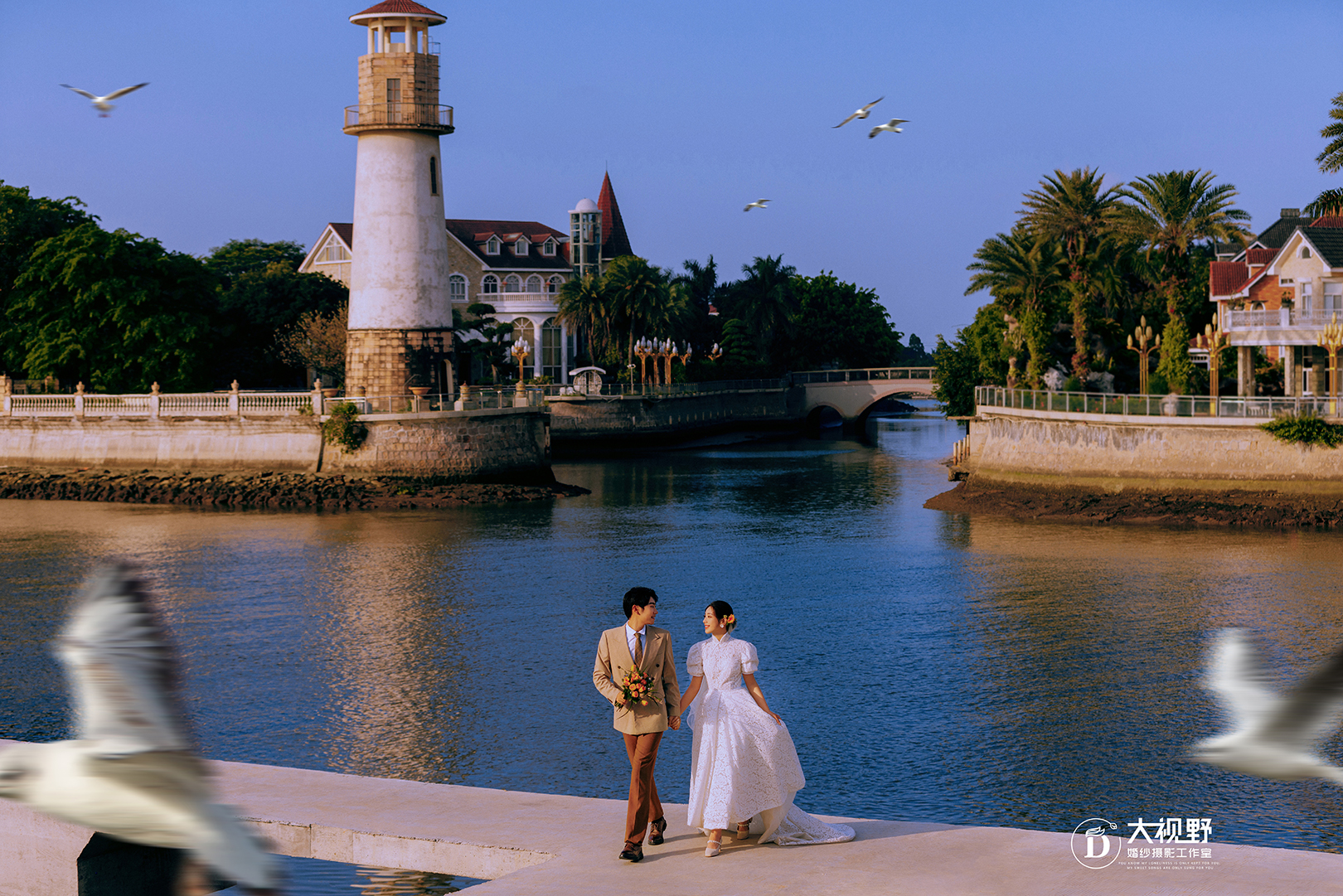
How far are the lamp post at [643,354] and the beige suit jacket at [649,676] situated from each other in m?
77.5

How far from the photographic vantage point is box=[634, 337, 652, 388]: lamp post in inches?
3568

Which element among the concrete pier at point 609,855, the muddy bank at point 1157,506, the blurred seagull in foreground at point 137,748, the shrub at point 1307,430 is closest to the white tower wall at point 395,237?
the muddy bank at point 1157,506

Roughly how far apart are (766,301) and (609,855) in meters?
102

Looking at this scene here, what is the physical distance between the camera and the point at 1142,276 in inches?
2761

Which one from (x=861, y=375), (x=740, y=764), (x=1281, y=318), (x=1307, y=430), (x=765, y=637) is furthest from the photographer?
(x=861, y=375)

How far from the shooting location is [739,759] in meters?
10.9

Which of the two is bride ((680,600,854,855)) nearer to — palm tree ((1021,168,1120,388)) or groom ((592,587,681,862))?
groom ((592,587,681,862))

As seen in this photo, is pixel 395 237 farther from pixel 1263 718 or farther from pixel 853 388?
pixel 853 388

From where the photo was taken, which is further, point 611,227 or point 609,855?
point 611,227

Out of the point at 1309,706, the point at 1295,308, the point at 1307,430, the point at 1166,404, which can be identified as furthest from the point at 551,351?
the point at 1309,706

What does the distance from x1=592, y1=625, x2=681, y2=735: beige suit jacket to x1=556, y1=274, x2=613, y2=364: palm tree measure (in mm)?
78124

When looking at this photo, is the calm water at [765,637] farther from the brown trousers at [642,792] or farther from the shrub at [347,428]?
the brown trousers at [642,792]

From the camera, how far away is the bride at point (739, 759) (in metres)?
10.8

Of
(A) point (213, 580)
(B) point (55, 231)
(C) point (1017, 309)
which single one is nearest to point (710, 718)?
(A) point (213, 580)
